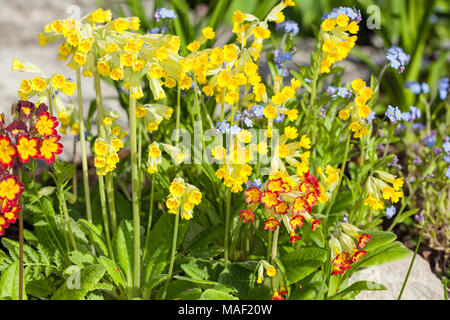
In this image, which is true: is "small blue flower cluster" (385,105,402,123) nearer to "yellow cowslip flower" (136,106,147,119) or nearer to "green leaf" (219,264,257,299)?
"green leaf" (219,264,257,299)

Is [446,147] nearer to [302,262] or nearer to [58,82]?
[302,262]

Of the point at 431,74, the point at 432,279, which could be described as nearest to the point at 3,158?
the point at 432,279

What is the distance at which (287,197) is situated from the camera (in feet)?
5.56

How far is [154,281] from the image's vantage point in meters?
1.94

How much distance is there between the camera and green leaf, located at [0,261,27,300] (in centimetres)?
183

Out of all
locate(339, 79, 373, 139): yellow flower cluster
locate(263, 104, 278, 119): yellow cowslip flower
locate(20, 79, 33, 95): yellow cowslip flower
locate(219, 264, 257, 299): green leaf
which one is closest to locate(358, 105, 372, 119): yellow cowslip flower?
locate(339, 79, 373, 139): yellow flower cluster

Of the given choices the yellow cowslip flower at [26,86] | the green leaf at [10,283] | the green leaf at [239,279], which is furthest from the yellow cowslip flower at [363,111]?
the green leaf at [10,283]

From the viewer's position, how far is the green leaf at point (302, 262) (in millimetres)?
1919

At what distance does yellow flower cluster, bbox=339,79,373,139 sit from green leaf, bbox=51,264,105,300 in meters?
0.92

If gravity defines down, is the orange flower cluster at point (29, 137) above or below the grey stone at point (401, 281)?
above

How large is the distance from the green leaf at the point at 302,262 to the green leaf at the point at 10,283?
90cm

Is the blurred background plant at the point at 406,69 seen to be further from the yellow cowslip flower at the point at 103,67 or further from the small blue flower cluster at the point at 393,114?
the yellow cowslip flower at the point at 103,67

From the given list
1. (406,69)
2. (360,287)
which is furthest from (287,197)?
(406,69)
